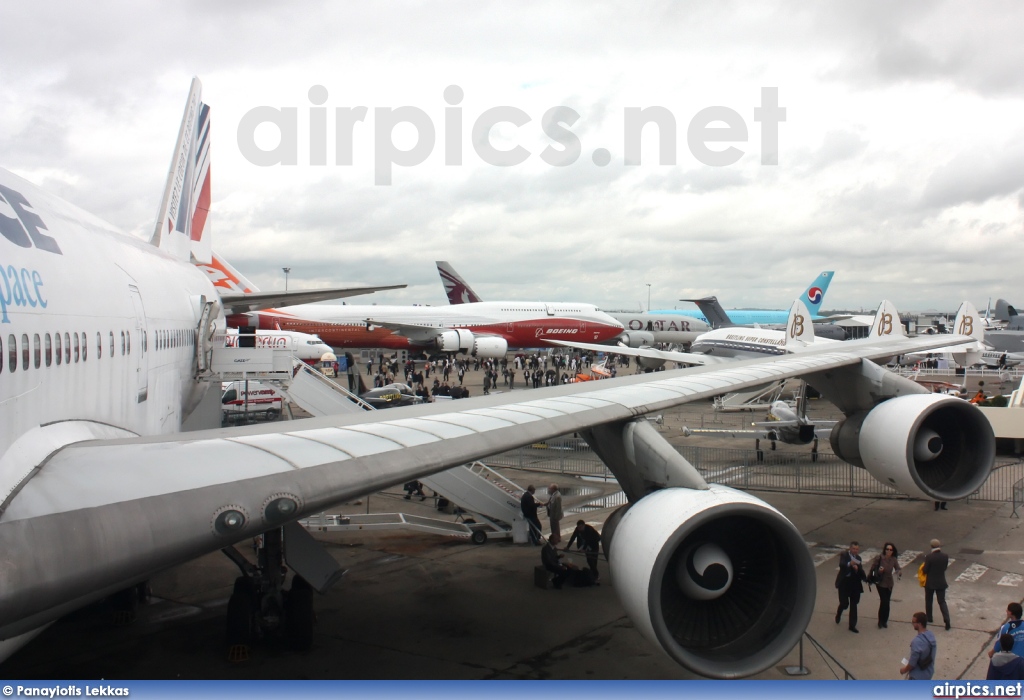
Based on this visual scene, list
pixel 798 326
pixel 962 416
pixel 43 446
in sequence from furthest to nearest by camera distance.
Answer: pixel 798 326
pixel 962 416
pixel 43 446

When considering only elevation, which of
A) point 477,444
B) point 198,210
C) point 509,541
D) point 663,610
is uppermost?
point 198,210

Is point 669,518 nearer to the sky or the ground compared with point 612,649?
nearer to the sky

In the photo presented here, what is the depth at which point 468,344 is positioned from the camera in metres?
50.4

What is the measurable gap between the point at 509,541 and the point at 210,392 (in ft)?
25.1

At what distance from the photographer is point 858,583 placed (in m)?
9.91

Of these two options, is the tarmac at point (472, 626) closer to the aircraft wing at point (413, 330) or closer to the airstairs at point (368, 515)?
the airstairs at point (368, 515)

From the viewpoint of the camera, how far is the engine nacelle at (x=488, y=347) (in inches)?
1986

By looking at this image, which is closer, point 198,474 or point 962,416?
point 198,474

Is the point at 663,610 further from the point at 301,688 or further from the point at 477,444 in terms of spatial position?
the point at 301,688

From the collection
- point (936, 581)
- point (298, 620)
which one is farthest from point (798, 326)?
point (298, 620)

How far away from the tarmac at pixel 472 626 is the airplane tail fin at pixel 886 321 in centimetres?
2069

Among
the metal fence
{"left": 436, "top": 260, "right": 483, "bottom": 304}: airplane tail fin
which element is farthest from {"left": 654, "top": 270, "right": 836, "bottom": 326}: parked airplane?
the metal fence

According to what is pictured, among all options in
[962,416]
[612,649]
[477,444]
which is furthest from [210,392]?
[962,416]

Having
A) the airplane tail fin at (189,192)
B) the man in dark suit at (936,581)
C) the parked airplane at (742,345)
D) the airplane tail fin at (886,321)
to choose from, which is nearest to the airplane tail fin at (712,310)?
the parked airplane at (742,345)
